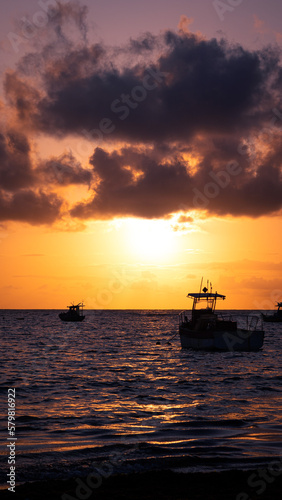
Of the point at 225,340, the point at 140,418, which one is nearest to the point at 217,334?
the point at 225,340

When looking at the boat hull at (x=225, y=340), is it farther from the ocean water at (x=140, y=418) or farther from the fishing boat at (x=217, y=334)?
the ocean water at (x=140, y=418)

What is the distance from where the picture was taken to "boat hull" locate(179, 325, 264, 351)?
55.2 metres

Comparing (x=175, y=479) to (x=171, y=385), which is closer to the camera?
(x=175, y=479)

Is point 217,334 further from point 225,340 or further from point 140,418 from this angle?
point 140,418

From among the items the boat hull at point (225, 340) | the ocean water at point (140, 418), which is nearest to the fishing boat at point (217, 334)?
the boat hull at point (225, 340)

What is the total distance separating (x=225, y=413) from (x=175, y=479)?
38.2 ft

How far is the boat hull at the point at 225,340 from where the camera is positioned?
55.2 m

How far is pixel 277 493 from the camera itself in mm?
11195

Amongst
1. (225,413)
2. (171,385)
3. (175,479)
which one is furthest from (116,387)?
(175,479)

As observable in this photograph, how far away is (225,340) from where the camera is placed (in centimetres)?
5541

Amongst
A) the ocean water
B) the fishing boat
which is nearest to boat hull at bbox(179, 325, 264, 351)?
the fishing boat

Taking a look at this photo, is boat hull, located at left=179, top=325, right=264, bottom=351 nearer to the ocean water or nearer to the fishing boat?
the fishing boat

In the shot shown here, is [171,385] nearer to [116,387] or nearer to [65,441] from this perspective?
[116,387]

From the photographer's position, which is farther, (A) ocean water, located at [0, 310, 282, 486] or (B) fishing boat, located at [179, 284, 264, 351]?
(B) fishing boat, located at [179, 284, 264, 351]
